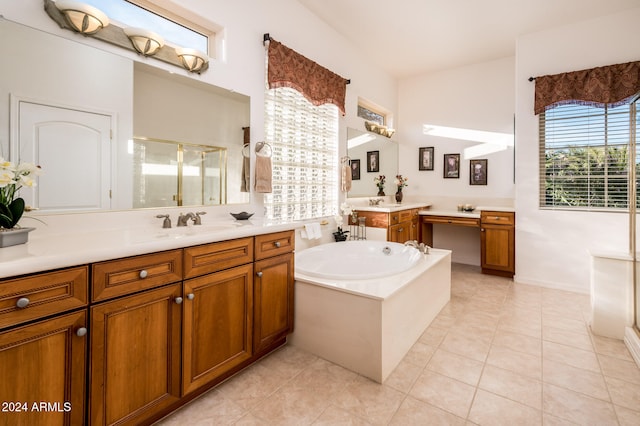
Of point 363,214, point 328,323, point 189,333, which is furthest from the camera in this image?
point 363,214

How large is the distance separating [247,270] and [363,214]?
2.39 meters

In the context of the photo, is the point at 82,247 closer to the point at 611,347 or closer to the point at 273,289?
the point at 273,289

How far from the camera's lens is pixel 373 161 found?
4535 mm

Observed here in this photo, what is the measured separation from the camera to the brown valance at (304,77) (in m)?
2.79

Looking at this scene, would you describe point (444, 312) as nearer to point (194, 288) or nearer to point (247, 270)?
point (247, 270)

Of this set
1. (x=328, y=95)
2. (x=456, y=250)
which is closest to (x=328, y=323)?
(x=328, y=95)

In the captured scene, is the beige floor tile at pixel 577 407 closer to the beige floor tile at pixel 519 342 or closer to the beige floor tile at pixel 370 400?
the beige floor tile at pixel 519 342

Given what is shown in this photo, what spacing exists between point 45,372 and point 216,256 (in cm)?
78

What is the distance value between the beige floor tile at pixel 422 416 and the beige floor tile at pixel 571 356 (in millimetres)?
1042

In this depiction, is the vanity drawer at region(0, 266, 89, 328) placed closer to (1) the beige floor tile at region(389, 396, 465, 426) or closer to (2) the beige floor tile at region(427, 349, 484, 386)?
(1) the beige floor tile at region(389, 396, 465, 426)

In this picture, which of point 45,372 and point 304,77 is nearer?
point 45,372

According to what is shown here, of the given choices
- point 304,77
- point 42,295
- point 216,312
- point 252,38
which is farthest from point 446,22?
point 42,295

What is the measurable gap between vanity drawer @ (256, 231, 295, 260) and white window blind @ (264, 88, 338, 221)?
2.53 ft

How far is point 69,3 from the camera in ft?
5.24
